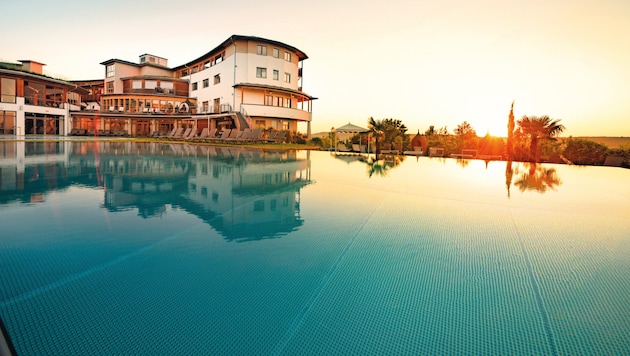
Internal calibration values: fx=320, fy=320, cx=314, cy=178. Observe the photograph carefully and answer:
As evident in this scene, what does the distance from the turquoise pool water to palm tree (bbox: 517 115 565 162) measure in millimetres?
18446

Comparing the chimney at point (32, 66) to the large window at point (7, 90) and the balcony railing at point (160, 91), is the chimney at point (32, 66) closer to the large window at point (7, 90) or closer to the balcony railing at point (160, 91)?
the balcony railing at point (160, 91)

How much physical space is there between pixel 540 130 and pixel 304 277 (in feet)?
82.4

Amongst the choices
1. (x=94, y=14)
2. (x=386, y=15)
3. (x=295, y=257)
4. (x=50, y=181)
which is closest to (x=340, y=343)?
(x=295, y=257)

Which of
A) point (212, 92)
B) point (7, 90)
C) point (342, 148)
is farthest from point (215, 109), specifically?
point (7, 90)

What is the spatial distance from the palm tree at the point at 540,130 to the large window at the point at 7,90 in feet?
150

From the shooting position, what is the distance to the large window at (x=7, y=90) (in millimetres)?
30859

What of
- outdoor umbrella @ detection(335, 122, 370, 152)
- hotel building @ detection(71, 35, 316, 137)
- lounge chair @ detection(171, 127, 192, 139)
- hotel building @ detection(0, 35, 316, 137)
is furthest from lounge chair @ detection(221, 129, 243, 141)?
outdoor umbrella @ detection(335, 122, 370, 152)

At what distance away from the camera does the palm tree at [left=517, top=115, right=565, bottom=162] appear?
21656mm

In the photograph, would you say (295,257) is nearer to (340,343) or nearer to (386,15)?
(340,343)

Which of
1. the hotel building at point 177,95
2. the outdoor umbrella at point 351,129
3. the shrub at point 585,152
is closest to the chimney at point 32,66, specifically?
the hotel building at point 177,95

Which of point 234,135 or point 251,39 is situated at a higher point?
point 251,39

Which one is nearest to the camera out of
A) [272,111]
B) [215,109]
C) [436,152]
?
[436,152]

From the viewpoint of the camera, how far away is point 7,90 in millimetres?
31250

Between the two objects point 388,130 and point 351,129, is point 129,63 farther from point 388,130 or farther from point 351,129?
point 388,130
